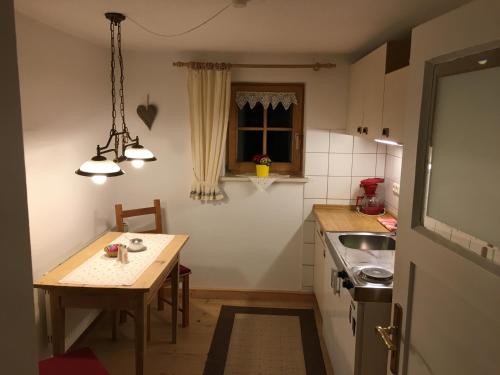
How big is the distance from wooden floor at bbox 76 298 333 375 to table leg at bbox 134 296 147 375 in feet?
1.44

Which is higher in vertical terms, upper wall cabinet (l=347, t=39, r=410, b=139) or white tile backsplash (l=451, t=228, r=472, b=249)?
upper wall cabinet (l=347, t=39, r=410, b=139)

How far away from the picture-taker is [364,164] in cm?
379

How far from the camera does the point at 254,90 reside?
3.80 m

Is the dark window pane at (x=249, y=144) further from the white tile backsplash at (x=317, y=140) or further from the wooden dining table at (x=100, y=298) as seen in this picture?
the wooden dining table at (x=100, y=298)

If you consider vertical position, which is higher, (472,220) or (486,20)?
(486,20)

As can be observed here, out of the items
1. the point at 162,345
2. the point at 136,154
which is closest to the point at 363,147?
the point at 136,154

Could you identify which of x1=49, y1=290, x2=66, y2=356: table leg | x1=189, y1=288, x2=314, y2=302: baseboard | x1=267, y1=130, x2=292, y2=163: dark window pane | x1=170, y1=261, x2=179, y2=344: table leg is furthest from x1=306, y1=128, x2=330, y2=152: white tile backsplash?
x1=49, y1=290, x2=66, y2=356: table leg

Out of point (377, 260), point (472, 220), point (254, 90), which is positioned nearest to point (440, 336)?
point (472, 220)

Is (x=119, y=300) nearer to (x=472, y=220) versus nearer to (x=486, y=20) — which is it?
(x=472, y=220)

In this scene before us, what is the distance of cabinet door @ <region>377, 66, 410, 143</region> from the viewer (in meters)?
2.25

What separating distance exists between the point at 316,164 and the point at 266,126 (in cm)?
58

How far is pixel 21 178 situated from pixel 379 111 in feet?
7.69

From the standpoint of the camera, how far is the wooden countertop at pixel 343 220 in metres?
3.11

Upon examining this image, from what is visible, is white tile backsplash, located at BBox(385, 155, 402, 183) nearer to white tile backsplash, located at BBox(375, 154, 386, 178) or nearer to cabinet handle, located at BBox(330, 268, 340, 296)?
white tile backsplash, located at BBox(375, 154, 386, 178)
